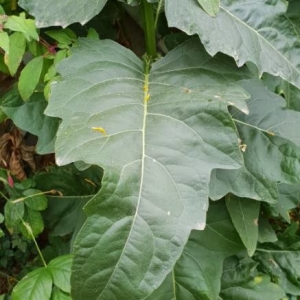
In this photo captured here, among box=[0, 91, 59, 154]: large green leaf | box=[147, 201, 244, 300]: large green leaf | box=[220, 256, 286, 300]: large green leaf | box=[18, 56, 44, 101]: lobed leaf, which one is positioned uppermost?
box=[18, 56, 44, 101]: lobed leaf

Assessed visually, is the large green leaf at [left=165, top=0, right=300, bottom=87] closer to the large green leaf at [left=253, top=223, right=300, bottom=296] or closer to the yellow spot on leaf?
the yellow spot on leaf

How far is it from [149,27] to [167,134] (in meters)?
0.39

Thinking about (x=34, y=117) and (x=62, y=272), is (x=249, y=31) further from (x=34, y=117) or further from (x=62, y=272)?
(x=62, y=272)

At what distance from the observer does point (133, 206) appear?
2.90 ft

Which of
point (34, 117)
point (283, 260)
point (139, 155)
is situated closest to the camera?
point (139, 155)

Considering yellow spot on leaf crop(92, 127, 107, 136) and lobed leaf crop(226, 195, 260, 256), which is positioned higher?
yellow spot on leaf crop(92, 127, 107, 136)

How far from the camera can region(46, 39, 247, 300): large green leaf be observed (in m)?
0.88

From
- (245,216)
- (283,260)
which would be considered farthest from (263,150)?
(283,260)

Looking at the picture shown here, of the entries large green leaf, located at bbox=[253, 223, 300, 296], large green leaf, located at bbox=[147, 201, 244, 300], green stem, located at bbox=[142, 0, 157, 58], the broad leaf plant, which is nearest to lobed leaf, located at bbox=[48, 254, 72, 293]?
the broad leaf plant

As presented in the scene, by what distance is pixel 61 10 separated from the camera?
1142 mm

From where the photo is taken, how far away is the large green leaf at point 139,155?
0.88 metres

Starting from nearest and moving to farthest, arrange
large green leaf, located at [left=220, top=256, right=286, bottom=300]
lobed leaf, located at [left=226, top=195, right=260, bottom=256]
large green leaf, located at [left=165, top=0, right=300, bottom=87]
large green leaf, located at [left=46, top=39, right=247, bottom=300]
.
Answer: large green leaf, located at [left=46, top=39, right=247, bottom=300], large green leaf, located at [left=165, top=0, right=300, bottom=87], lobed leaf, located at [left=226, top=195, right=260, bottom=256], large green leaf, located at [left=220, top=256, right=286, bottom=300]

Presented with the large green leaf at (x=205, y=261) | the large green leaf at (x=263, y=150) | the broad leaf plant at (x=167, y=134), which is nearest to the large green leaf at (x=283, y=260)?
the broad leaf plant at (x=167, y=134)

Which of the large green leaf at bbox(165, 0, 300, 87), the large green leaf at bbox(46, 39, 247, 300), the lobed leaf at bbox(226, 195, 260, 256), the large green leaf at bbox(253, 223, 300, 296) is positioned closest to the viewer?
the large green leaf at bbox(46, 39, 247, 300)
